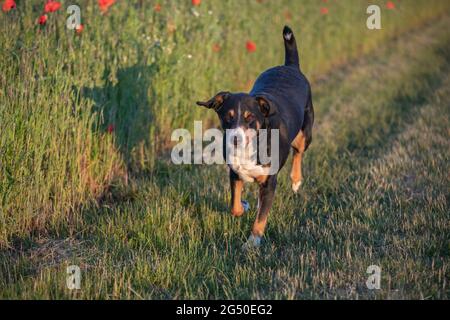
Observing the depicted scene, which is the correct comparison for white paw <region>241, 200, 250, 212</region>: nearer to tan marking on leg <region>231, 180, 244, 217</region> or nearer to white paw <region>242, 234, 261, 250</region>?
tan marking on leg <region>231, 180, 244, 217</region>

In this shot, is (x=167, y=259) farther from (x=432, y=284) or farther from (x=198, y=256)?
(x=432, y=284)

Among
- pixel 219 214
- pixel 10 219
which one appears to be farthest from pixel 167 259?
pixel 10 219

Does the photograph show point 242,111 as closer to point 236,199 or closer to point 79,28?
point 236,199

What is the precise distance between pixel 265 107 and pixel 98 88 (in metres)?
1.98

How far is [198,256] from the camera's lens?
439cm

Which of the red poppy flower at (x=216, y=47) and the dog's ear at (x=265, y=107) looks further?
the red poppy flower at (x=216, y=47)

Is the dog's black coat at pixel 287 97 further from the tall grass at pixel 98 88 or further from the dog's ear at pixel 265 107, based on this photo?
the tall grass at pixel 98 88

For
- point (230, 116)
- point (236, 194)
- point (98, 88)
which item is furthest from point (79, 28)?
point (236, 194)

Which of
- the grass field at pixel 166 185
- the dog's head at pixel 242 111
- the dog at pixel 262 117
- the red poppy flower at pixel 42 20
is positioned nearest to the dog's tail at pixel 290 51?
the dog at pixel 262 117

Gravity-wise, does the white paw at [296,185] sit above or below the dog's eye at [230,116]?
below

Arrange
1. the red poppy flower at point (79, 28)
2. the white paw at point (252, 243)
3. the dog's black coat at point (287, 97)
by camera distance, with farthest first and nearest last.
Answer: the red poppy flower at point (79, 28), the dog's black coat at point (287, 97), the white paw at point (252, 243)

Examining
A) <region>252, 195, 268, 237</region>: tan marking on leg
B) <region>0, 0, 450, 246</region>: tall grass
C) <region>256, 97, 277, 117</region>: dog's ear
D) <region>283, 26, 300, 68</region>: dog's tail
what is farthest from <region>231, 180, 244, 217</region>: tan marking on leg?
<region>283, 26, 300, 68</region>: dog's tail

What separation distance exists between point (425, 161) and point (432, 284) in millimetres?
2858

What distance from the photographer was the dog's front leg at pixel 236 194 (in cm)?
500
